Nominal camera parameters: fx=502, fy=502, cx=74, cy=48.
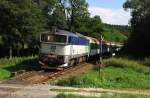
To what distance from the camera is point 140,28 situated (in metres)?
62.4

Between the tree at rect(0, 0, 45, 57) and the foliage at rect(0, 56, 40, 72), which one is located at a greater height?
the tree at rect(0, 0, 45, 57)

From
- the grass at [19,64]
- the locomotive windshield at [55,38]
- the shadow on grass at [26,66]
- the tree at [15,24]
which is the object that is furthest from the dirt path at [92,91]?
the tree at [15,24]

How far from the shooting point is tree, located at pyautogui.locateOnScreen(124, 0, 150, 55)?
6159 centimetres

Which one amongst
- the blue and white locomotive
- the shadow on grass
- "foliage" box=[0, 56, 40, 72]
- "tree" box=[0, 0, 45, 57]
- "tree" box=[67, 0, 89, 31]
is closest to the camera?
the blue and white locomotive

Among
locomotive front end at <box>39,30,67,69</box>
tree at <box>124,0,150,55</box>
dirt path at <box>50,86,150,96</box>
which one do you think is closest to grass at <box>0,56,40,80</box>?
locomotive front end at <box>39,30,67,69</box>

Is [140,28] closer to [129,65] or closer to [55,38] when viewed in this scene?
[129,65]

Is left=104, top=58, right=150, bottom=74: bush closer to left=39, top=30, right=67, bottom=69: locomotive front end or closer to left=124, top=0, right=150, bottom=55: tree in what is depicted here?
left=39, top=30, right=67, bottom=69: locomotive front end

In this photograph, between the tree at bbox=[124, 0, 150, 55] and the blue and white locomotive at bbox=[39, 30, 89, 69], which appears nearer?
the blue and white locomotive at bbox=[39, 30, 89, 69]

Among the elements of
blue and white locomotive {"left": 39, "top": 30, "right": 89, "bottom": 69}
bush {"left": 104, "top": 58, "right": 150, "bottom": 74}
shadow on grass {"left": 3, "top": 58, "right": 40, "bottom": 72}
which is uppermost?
blue and white locomotive {"left": 39, "top": 30, "right": 89, "bottom": 69}

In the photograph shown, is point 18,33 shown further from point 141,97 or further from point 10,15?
point 141,97

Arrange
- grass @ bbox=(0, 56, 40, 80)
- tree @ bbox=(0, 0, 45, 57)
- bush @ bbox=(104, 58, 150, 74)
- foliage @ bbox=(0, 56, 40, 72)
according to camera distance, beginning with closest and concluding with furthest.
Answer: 1. bush @ bbox=(104, 58, 150, 74)
2. grass @ bbox=(0, 56, 40, 80)
3. foliage @ bbox=(0, 56, 40, 72)
4. tree @ bbox=(0, 0, 45, 57)

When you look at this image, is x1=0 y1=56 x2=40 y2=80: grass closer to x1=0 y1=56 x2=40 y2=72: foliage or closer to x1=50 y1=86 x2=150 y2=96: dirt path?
x1=0 y1=56 x2=40 y2=72: foliage

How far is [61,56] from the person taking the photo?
38.0 metres

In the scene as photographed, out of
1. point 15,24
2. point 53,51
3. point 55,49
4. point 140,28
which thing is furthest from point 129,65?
point 15,24
